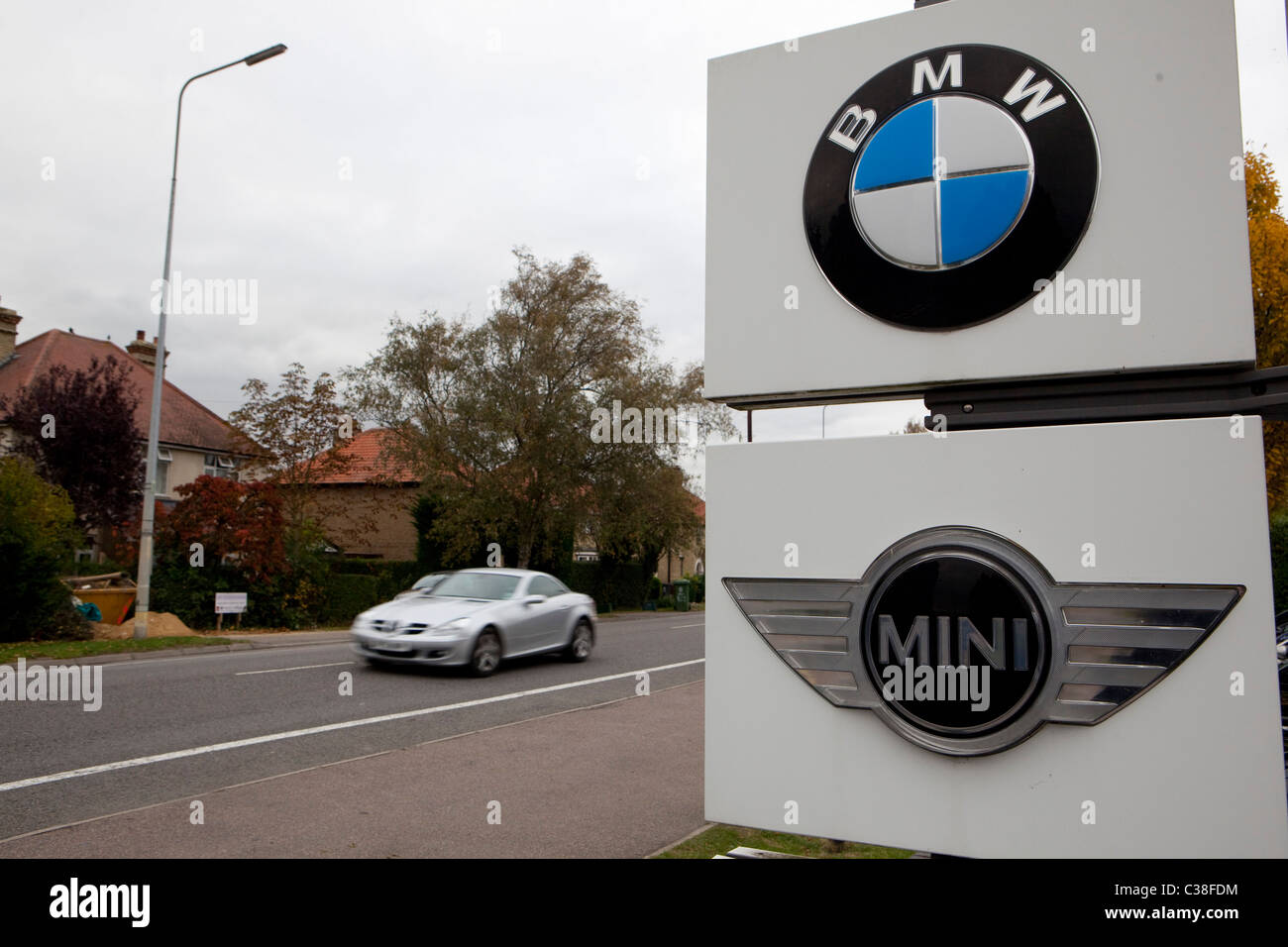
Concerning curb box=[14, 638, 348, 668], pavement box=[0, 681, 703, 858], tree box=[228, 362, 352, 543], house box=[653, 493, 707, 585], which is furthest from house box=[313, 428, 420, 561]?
pavement box=[0, 681, 703, 858]

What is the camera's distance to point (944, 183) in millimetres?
1930

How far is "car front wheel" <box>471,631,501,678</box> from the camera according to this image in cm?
1190

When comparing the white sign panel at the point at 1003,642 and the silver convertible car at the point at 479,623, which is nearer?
the white sign panel at the point at 1003,642

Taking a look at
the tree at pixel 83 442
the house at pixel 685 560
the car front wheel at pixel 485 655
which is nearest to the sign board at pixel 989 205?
the car front wheel at pixel 485 655

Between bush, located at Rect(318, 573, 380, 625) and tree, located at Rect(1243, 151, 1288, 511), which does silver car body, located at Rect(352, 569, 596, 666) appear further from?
bush, located at Rect(318, 573, 380, 625)

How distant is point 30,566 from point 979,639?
59.9 ft

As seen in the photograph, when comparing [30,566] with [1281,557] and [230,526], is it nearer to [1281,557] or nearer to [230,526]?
[230,526]

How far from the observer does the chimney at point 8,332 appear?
113ft

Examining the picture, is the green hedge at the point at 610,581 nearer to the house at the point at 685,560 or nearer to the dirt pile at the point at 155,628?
the house at the point at 685,560

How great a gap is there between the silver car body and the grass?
7.14m

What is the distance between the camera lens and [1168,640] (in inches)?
68.6

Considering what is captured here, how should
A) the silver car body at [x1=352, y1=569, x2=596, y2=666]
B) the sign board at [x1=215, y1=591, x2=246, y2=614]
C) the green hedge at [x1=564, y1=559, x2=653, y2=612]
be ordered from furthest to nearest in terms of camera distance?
the green hedge at [x1=564, y1=559, x2=653, y2=612] → the sign board at [x1=215, y1=591, x2=246, y2=614] → the silver car body at [x1=352, y1=569, x2=596, y2=666]
